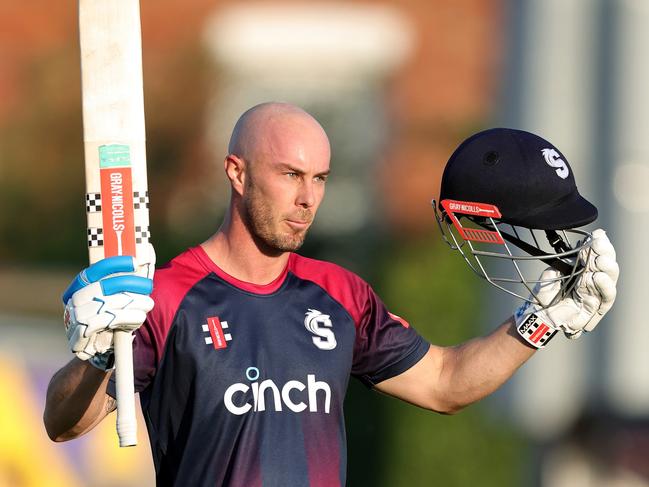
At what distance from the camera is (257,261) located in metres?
4.91

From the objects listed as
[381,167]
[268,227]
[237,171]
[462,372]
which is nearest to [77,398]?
[268,227]

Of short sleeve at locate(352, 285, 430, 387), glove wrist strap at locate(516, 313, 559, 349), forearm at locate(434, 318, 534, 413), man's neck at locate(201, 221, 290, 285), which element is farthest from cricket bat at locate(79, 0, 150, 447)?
glove wrist strap at locate(516, 313, 559, 349)

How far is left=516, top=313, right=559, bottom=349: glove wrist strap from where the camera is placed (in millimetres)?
4957

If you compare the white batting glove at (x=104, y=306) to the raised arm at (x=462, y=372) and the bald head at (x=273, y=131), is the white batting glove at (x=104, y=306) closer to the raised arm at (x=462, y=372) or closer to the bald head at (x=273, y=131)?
the bald head at (x=273, y=131)

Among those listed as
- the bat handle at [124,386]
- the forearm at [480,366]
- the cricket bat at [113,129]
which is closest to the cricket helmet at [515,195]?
the forearm at [480,366]

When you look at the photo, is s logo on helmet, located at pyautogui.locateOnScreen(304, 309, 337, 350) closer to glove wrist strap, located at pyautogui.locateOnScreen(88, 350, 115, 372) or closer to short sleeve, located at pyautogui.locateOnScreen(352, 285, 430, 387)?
short sleeve, located at pyautogui.locateOnScreen(352, 285, 430, 387)

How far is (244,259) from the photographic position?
4.92 m

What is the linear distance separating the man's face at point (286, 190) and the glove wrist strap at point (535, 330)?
878mm

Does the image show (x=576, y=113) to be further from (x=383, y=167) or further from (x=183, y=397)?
(x=183, y=397)

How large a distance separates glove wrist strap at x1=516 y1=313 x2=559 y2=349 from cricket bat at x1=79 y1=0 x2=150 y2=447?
1.41 meters

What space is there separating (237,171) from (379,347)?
0.84 meters

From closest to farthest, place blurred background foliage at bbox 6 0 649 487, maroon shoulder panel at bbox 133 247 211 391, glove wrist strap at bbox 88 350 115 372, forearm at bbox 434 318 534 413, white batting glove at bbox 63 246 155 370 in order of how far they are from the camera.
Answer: white batting glove at bbox 63 246 155 370, glove wrist strap at bbox 88 350 115 372, maroon shoulder panel at bbox 133 247 211 391, forearm at bbox 434 318 534 413, blurred background foliage at bbox 6 0 649 487

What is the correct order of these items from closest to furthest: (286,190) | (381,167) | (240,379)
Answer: (240,379), (286,190), (381,167)

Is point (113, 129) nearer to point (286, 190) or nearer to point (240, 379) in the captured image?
point (286, 190)
